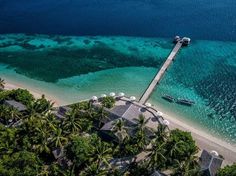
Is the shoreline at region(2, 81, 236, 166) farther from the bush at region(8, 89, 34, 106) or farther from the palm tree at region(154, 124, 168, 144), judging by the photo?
the palm tree at region(154, 124, 168, 144)

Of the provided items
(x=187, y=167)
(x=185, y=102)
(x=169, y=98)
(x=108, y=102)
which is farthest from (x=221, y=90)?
(x=187, y=167)

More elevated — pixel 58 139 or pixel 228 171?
pixel 58 139

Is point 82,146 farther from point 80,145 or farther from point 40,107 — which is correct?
point 40,107

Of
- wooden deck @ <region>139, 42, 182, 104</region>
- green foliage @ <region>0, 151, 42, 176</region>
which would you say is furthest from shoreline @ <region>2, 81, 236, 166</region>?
green foliage @ <region>0, 151, 42, 176</region>

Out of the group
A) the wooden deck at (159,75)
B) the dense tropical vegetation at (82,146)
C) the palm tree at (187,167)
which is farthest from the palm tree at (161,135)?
the wooden deck at (159,75)

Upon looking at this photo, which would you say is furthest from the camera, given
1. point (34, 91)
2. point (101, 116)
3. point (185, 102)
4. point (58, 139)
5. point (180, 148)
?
point (34, 91)
